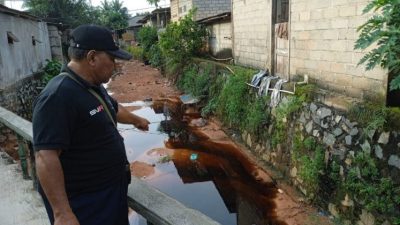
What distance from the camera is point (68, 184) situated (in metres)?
1.89

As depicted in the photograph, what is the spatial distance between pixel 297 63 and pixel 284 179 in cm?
275

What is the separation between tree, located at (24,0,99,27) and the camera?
31.2 meters

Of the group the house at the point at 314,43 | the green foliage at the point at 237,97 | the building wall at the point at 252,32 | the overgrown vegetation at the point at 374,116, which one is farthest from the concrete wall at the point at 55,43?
the overgrown vegetation at the point at 374,116

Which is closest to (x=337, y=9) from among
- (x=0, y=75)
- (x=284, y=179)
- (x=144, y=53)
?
(x=284, y=179)

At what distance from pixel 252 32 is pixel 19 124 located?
Answer: 28.7ft

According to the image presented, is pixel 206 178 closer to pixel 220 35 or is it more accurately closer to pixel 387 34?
pixel 387 34

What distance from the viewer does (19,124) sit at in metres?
3.26

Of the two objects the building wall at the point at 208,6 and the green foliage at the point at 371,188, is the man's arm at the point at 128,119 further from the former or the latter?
the building wall at the point at 208,6

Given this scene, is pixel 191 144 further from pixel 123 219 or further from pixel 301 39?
pixel 123 219

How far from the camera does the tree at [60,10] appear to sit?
31.2 meters

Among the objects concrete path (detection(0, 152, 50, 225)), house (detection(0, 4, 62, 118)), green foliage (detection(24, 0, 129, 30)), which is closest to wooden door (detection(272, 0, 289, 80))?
concrete path (detection(0, 152, 50, 225))

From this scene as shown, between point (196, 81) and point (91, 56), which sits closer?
point (91, 56)

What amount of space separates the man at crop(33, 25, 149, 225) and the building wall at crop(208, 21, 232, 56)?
39.3 feet

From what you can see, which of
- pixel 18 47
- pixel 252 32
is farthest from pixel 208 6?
pixel 18 47
